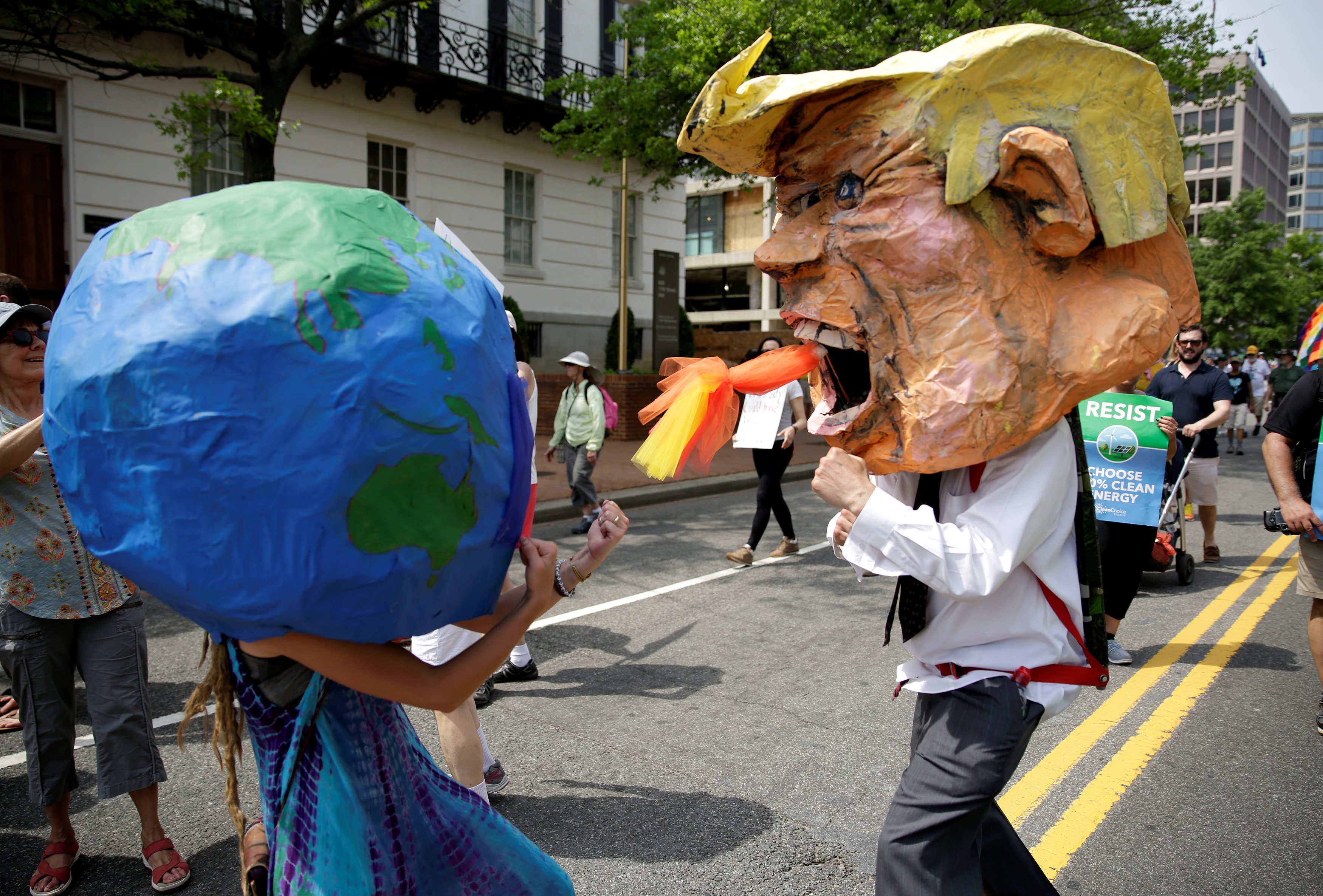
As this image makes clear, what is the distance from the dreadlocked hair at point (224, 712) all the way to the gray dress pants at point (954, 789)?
1441mm

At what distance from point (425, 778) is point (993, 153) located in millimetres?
1741

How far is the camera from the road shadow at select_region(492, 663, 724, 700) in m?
4.64

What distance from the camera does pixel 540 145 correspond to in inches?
731

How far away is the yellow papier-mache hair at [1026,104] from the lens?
1846mm

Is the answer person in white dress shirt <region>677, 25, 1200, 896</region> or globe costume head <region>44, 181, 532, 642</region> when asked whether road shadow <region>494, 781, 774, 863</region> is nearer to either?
person in white dress shirt <region>677, 25, 1200, 896</region>

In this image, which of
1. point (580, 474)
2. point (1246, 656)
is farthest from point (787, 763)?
point (580, 474)

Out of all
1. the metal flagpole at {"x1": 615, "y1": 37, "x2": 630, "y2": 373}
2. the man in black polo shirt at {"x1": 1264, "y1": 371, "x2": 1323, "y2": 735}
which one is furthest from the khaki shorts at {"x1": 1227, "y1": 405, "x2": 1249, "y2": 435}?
the man in black polo shirt at {"x1": 1264, "y1": 371, "x2": 1323, "y2": 735}

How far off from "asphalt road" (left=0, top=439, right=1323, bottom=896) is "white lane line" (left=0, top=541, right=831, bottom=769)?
2.5 inches

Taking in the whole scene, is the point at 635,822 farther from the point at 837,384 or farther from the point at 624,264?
the point at 624,264

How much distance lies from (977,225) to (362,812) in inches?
67.5

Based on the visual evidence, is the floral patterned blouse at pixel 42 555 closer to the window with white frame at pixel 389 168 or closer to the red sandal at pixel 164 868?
the red sandal at pixel 164 868

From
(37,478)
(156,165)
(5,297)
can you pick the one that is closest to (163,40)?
(156,165)

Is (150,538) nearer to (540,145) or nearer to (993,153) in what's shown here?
(993,153)

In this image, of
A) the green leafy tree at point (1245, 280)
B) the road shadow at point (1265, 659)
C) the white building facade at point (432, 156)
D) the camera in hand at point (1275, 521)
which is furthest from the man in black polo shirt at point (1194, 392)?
the green leafy tree at point (1245, 280)
